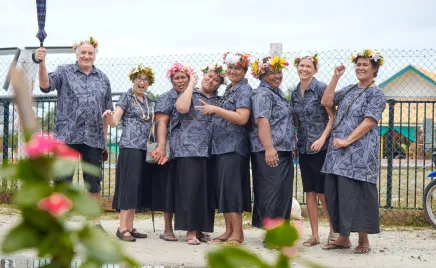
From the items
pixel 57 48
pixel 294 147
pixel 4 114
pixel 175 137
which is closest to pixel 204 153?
pixel 175 137

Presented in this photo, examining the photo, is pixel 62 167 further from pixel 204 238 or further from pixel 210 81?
pixel 204 238

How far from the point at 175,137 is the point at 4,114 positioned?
4013mm

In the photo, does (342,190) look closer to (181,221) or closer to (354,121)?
(354,121)

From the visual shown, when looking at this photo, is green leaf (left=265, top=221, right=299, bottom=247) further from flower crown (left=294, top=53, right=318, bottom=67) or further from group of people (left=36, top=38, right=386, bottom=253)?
flower crown (left=294, top=53, right=318, bottom=67)

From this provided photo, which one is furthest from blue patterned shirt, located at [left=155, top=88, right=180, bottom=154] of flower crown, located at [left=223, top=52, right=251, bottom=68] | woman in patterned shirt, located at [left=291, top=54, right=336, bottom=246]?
woman in patterned shirt, located at [left=291, top=54, right=336, bottom=246]

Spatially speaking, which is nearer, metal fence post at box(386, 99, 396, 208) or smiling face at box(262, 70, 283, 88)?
smiling face at box(262, 70, 283, 88)

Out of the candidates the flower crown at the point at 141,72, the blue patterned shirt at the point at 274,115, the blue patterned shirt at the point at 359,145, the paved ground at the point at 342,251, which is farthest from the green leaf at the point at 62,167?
the flower crown at the point at 141,72

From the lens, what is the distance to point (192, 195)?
19.9 feet

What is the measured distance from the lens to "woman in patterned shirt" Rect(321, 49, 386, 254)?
219 inches

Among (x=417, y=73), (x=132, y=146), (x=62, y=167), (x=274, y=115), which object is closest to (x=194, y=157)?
(x=132, y=146)

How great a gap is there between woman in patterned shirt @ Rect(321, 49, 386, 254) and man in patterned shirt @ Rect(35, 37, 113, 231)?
6.69 feet

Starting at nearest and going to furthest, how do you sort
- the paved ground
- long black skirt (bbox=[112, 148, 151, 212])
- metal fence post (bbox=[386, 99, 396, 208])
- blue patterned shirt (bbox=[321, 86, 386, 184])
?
the paved ground, blue patterned shirt (bbox=[321, 86, 386, 184]), long black skirt (bbox=[112, 148, 151, 212]), metal fence post (bbox=[386, 99, 396, 208])

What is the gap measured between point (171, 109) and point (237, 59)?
2.43 feet

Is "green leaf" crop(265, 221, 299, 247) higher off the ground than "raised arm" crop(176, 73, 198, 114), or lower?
lower
